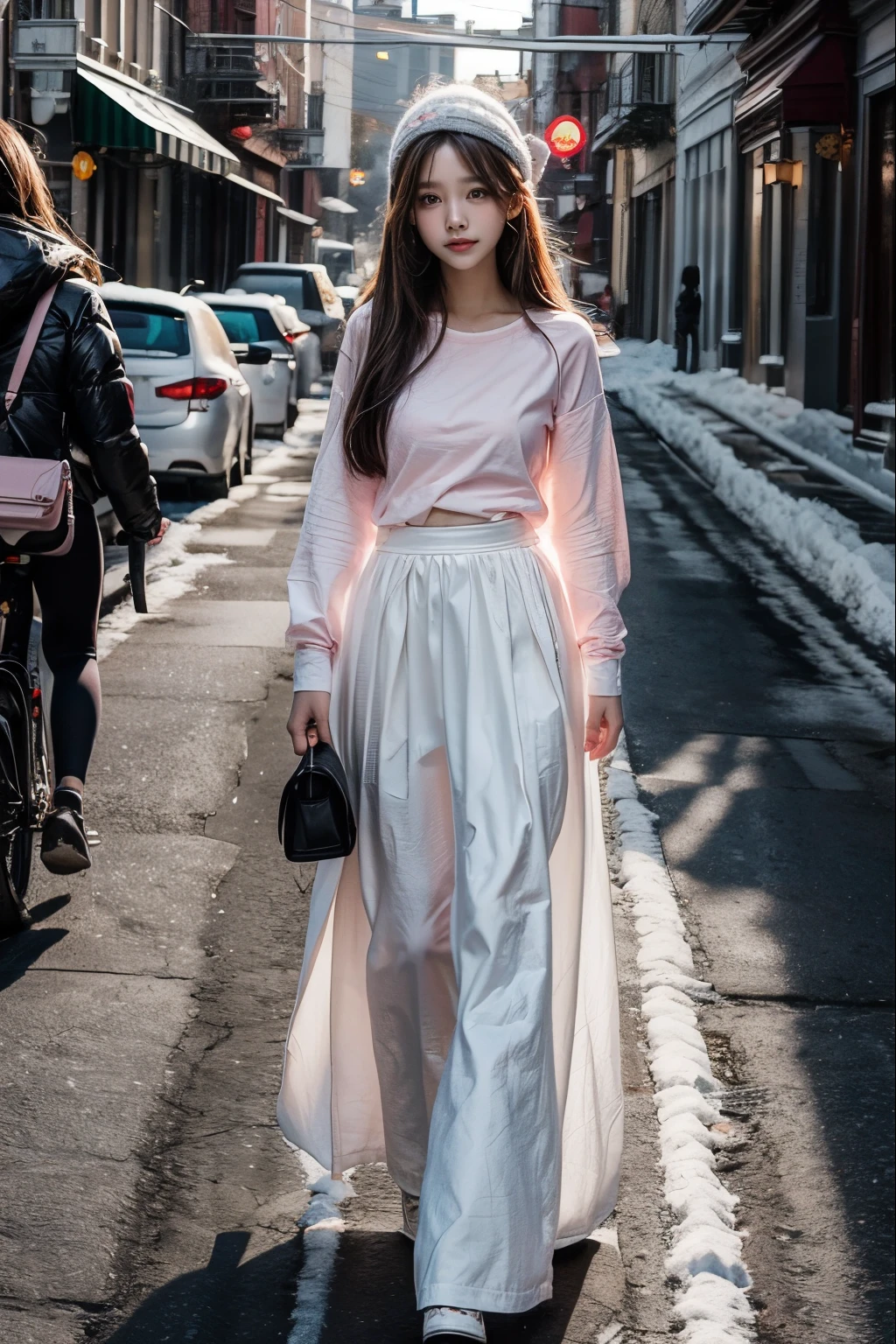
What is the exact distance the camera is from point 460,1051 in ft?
8.94

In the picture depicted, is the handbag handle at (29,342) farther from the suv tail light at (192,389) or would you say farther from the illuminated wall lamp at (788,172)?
the illuminated wall lamp at (788,172)

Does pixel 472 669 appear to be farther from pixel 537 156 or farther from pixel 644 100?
pixel 644 100

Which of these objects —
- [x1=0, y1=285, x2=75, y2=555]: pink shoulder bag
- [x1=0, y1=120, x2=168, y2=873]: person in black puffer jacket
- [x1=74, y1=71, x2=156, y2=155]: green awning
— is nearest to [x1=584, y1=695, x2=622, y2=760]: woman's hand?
[x1=0, y1=285, x2=75, y2=555]: pink shoulder bag

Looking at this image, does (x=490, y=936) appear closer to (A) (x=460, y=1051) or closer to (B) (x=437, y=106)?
(A) (x=460, y=1051)

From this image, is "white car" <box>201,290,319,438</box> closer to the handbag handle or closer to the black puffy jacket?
the black puffy jacket

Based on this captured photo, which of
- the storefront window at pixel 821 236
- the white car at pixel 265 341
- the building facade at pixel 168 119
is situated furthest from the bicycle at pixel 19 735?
the storefront window at pixel 821 236

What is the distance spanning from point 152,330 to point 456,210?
10904 millimetres

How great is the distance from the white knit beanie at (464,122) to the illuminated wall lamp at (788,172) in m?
20.4

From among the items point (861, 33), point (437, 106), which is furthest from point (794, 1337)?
point (861, 33)

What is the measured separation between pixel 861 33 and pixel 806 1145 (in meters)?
17.5

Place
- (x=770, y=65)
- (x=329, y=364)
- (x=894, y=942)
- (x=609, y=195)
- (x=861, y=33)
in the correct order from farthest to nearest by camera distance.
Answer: (x=609, y=195) < (x=329, y=364) < (x=770, y=65) < (x=861, y=33) < (x=894, y=942)

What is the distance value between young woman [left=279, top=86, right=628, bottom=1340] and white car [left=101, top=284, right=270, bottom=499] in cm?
1034

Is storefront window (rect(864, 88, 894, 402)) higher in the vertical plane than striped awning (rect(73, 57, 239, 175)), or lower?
lower

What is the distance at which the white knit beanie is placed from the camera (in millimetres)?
2857
